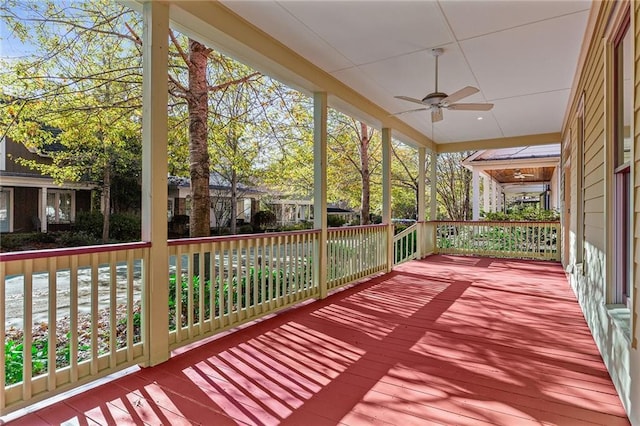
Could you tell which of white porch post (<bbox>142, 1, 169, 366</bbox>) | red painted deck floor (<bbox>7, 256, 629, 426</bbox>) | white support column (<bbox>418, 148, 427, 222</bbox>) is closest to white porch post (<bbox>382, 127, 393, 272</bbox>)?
white support column (<bbox>418, 148, 427, 222</bbox>)

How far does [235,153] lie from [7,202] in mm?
5291

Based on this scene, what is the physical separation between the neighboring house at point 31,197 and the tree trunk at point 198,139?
4.29 m

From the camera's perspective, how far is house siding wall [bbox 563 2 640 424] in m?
1.79

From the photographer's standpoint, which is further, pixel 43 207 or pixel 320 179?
pixel 43 207

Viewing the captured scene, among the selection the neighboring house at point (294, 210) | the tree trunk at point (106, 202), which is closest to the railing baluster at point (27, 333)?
the tree trunk at point (106, 202)

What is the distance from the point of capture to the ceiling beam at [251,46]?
9.14 feet

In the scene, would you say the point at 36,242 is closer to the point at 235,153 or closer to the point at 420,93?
the point at 235,153

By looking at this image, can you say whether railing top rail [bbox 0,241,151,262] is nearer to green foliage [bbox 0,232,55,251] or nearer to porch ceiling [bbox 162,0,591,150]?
porch ceiling [bbox 162,0,591,150]

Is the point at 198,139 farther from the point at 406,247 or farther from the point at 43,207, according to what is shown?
Answer: the point at 43,207

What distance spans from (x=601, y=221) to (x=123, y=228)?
1074 centimetres

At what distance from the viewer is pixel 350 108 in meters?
5.14

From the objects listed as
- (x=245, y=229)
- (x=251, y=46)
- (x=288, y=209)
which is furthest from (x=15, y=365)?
(x=288, y=209)

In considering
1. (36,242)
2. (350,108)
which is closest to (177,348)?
(350,108)

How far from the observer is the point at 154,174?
8.05 feet
